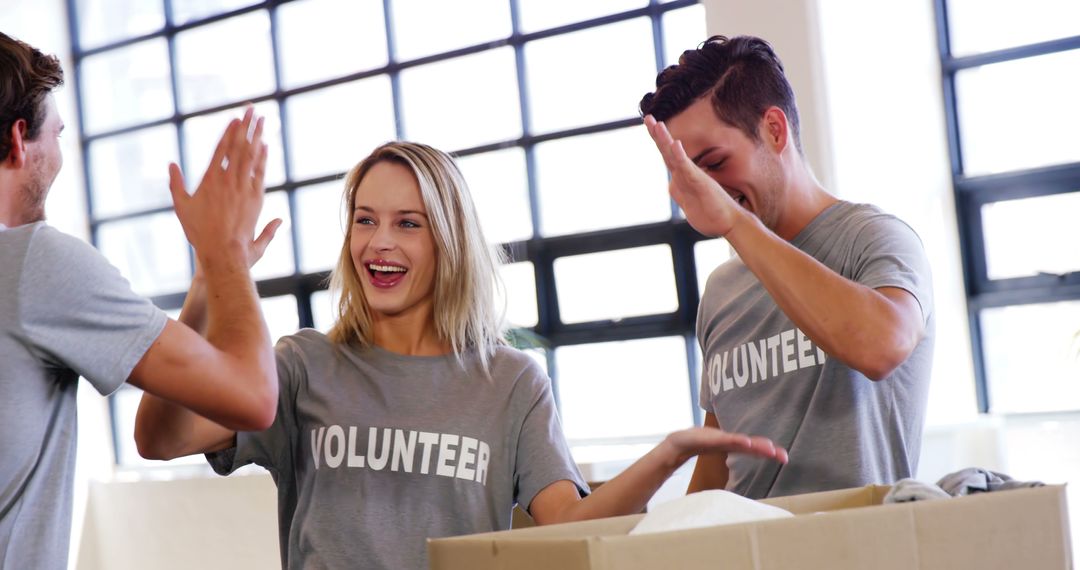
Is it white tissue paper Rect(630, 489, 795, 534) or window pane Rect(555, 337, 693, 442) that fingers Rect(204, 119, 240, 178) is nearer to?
white tissue paper Rect(630, 489, 795, 534)

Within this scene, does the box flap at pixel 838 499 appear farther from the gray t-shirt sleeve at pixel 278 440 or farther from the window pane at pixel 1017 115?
the window pane at pixel 1017 115

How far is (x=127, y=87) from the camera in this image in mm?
5293

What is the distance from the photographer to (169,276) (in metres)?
5.20

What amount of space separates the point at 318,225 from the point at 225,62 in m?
0.90

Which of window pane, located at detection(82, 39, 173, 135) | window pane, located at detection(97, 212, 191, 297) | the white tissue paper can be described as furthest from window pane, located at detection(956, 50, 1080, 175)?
window pane, located at detection(82, 39, 173, 135)

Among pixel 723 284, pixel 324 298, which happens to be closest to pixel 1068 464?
pixel 723 284

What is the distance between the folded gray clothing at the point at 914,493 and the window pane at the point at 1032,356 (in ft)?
7.94

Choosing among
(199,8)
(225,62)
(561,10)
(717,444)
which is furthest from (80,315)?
(199,8)

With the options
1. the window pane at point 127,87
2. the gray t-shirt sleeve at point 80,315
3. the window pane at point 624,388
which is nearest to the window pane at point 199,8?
the window pane at point 127,87

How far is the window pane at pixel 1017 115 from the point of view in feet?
10.4

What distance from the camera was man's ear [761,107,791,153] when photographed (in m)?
1.69

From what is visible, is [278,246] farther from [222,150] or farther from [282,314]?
[222,150]

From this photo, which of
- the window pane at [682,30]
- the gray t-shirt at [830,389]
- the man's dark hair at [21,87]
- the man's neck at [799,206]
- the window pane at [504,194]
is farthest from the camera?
the window pane at [504,194]

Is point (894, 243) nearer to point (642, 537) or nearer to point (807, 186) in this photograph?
point (807, 186)
